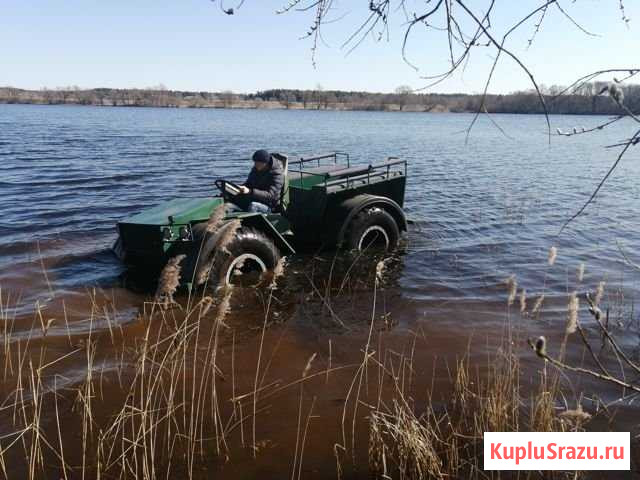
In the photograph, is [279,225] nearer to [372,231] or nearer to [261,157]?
[261,157]

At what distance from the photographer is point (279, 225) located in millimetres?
6633

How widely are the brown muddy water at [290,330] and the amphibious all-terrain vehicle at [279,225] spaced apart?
0.36 metres

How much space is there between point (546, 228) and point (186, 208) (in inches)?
277

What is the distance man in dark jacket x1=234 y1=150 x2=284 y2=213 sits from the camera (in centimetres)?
641

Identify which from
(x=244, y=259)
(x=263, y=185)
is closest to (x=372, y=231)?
(x=263, y=185)

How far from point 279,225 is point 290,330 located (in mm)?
1871

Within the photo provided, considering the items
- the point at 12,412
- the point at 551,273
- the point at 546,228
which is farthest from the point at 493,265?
the point at 12,412

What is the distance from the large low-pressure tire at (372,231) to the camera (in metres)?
7.00

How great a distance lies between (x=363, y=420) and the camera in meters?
3.55

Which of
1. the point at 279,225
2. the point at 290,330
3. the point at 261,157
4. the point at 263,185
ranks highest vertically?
the point at 261,157

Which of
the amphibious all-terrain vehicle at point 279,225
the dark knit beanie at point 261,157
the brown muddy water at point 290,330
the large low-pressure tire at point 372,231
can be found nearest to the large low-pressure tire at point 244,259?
the amphibious all-terrain vehicle at point 279,225

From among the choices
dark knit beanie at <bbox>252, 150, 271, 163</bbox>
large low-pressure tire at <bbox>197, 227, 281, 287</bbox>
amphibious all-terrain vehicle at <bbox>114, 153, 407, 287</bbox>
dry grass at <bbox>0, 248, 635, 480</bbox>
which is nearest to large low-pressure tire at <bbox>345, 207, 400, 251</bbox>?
amphibious all-terrain vehicle at <bbox>114, 153, 407, 287</bbox>

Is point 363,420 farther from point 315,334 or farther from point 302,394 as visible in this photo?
point 315,334

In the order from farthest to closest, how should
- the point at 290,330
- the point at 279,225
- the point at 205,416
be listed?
the point at 279,225 → the point at 290,330 → the point at 205,416
